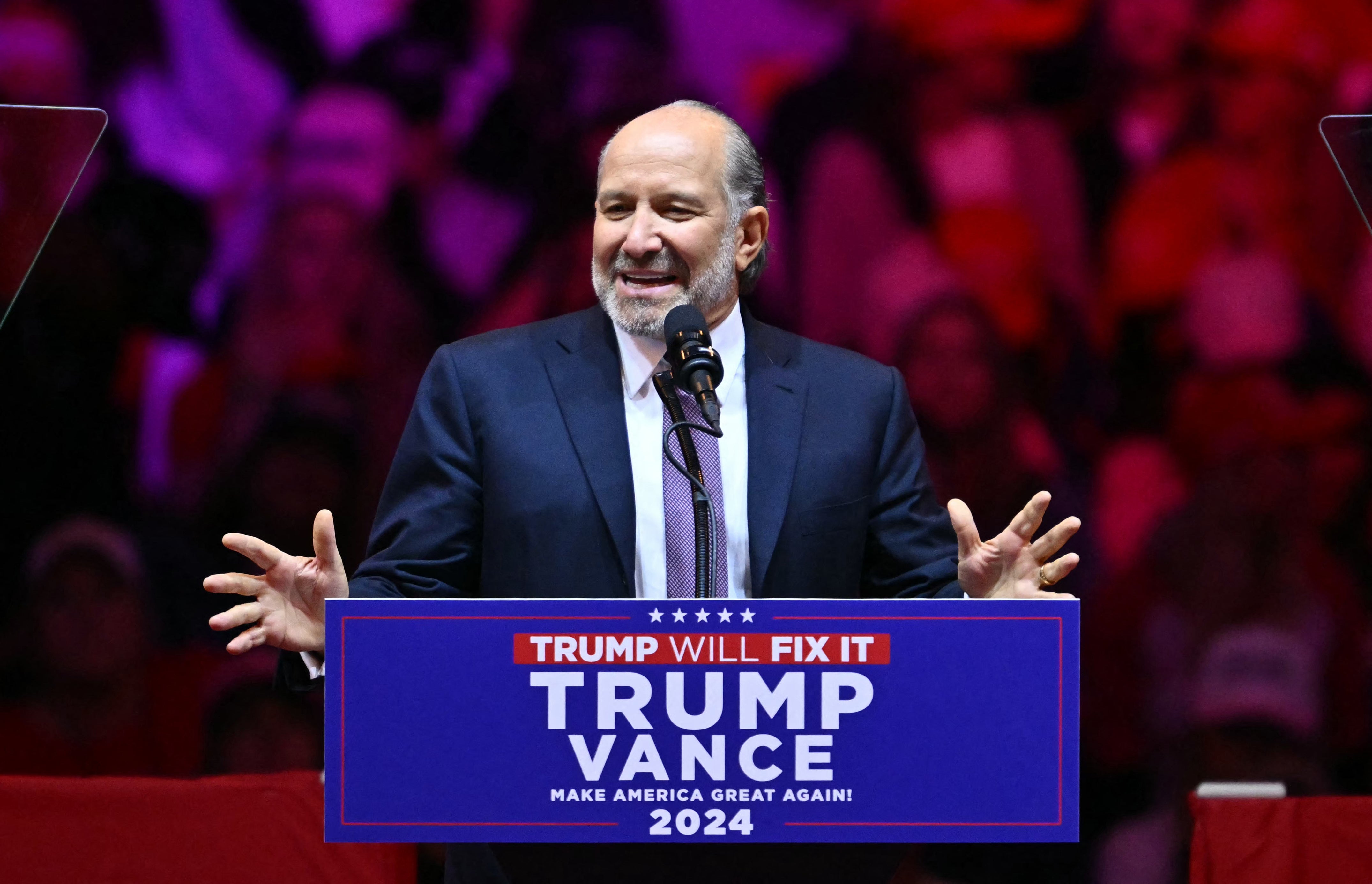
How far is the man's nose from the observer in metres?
1.90

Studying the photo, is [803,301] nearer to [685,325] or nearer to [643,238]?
[643,238]

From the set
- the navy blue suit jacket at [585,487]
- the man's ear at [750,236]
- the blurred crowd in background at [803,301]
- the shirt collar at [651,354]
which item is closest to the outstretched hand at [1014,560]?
the navy blue suit jacket at [585,487]

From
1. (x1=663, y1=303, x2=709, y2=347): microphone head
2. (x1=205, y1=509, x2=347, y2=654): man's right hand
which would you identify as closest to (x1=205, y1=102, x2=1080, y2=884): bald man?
(x1=205, y1=509, x2=347, y2=654): man's right hand

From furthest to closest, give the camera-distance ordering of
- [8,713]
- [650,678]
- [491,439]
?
[8,713] → [491,439] → [650,678]

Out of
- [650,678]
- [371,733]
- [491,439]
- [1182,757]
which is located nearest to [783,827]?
[650,678]

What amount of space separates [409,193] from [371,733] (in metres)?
2.00

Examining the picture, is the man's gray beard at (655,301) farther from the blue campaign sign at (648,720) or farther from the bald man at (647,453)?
the blue campaign sign at (648,720)

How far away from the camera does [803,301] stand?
310cm

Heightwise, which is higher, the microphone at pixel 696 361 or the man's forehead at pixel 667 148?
the man's forehead at pixel 667 148

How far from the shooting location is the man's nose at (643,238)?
1903mm

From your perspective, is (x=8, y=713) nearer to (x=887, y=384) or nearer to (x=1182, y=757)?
(x=887, y=384)

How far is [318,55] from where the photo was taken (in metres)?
3.05

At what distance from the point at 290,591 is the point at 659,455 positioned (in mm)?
558

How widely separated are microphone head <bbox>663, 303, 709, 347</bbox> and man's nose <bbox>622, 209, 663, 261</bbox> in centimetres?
39
